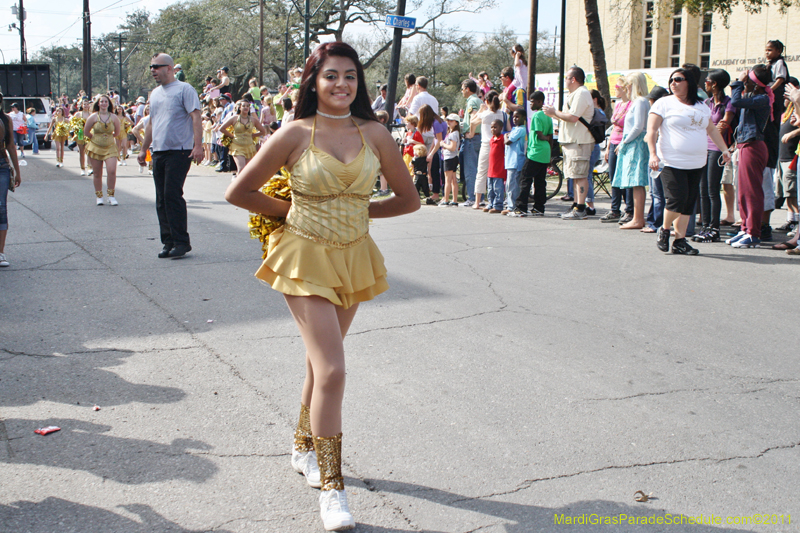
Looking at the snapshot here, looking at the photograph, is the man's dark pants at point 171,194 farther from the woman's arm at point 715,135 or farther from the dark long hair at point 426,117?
the dark long hair at point 426,117

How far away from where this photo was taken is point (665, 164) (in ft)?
27.2

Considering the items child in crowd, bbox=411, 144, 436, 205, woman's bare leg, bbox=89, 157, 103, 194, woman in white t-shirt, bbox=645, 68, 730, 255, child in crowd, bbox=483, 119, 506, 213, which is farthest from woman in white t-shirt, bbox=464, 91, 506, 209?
woman's bare leg, bbox=89, 157, 103, 194

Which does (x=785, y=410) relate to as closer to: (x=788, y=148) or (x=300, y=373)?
(x=300, y=373)

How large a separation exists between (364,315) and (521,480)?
109 inches

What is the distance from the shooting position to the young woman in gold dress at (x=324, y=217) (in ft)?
9.62

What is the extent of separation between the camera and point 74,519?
289 centimetres

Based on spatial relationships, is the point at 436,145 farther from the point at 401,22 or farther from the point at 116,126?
the point at 116,126

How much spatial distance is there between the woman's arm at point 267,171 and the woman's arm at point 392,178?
341 millimetres

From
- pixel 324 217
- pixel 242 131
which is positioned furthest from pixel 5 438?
pixel 242 131

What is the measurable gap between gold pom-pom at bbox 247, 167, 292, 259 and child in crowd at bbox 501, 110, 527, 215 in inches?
336

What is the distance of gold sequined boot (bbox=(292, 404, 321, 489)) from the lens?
323 centimetres

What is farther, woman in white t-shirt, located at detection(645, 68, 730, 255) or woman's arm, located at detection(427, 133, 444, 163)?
woman's arm, located at detection(427, 133, 444, 163)

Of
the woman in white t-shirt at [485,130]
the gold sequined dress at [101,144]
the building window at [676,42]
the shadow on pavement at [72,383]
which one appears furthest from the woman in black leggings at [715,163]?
the building window at [676,42]

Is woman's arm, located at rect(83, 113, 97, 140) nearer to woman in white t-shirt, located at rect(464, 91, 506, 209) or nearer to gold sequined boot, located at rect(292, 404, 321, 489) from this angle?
woman in white t-shirt, located at rect(464, 91, 506, 209)
